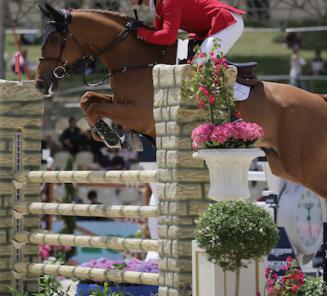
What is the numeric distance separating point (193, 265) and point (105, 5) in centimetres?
1205

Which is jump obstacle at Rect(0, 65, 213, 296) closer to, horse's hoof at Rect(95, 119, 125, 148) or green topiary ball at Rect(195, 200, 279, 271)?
horse's hoof at Rect(95, 119, 125, 148)

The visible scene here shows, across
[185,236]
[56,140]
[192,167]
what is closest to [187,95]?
[192,167]

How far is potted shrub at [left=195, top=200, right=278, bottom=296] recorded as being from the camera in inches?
187

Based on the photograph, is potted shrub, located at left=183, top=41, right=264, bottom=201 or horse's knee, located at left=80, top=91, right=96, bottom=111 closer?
potted shrub, located at left=183, top=41, right=264, bottom=201

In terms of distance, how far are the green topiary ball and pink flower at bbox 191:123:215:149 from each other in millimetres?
400

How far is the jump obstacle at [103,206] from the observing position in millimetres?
5609

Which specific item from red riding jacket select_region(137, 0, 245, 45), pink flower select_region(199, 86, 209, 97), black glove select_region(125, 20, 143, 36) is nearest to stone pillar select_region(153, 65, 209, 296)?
pink flower select_region(199, 86, 209, 97)

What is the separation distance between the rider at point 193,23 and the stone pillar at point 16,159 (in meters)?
1.06

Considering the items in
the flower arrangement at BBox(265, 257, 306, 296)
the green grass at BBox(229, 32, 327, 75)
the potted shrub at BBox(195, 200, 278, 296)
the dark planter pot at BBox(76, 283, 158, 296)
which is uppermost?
the green grass at BBox(229, 32, 327, 75)

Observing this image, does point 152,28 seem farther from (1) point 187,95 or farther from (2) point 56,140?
(2) point 56,140

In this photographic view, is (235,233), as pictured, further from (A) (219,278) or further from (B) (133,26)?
(B) (133,26)

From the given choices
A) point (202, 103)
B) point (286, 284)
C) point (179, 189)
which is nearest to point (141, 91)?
point (179, 189)

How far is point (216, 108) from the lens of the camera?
5.39m

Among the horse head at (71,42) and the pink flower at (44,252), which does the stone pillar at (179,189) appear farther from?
the pink flower at (44,252)
